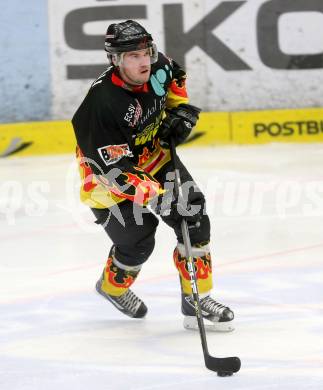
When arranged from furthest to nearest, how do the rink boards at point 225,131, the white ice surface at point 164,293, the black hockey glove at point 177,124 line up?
1. the rink boards at point 225,131
2. the black hockey glove at point 177,124
3. the white ice surface at point 164,293

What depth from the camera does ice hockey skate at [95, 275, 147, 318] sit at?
3.83 meters

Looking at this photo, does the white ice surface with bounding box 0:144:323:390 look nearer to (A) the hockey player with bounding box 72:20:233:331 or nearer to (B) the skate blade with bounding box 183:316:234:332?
(B) the skate blade with bounding box 183:316:234:332

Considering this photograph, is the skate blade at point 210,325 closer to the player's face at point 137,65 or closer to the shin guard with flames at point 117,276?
the shin guard with flames at point 117,276

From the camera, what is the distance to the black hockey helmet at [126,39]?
339 cm

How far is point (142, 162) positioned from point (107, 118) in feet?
1.16

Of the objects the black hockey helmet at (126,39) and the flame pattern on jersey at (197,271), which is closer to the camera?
the black hockey helmet at (126,39)

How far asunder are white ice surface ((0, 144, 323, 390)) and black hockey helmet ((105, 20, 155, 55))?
1005mm

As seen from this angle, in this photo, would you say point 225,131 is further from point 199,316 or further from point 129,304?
point 199,316

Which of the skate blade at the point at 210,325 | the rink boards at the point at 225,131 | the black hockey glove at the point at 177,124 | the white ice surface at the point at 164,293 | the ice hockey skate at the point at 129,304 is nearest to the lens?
the white ice surface at the point at 164,293

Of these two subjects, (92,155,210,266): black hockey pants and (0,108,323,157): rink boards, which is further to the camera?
(0,108,323,157): rink boards

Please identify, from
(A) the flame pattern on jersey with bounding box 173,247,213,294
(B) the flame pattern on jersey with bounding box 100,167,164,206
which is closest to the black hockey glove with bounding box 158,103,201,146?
(B) the flame pattern on jersey with bounding box 100,167,164,206

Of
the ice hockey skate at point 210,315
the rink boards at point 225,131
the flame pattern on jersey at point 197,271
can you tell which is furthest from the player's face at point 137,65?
the rink boards at point 225,131

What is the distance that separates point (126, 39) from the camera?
3389mm

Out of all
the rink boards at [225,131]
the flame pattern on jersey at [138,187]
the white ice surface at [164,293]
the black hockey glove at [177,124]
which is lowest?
the rink boards at [225,131]
